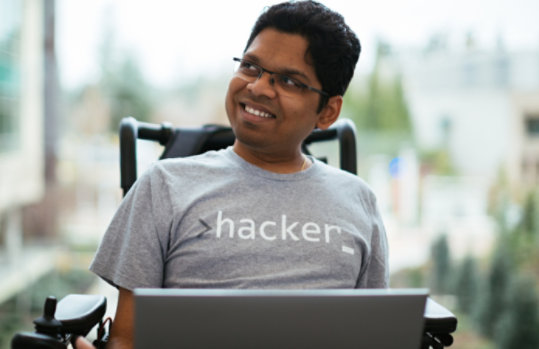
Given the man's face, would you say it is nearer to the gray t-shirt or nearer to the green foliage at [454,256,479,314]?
the gray t-shirt

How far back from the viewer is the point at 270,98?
112cm

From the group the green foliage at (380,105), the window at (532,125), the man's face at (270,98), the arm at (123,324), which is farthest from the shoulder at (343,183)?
the window at (532,125)

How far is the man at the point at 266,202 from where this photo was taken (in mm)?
1047

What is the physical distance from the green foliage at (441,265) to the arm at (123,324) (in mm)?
2504

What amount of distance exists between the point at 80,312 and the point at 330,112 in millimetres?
660

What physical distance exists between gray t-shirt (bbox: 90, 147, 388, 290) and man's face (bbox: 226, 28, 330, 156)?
77 mm

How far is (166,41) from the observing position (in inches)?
113

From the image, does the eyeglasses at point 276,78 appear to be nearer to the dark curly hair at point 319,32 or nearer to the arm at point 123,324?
the dark curly hair at point 319,32

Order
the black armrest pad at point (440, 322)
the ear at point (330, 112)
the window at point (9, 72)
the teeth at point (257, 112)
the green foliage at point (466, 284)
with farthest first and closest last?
the green foliage at point (466, 284) < the window at point (9, 72) < the ear at point (330, 112) < the teeth at point (257, 112) < the black armrest pad at point (440, 322)

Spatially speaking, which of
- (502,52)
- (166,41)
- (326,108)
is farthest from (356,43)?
(502,52)

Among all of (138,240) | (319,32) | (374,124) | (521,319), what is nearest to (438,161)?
(374,124)

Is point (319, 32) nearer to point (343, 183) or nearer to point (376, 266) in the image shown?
point (343, 183)

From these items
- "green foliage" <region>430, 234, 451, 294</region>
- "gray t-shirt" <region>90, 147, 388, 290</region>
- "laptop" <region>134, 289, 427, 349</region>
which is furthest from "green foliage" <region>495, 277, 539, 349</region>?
"laptop" <region>134, 289, 427, 349</region>

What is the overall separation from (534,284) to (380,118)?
1.18m
